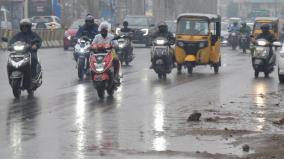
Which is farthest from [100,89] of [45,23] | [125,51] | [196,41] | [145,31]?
[45,23]

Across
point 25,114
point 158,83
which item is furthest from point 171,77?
point 25,114

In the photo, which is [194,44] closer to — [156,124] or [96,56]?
[96,56]

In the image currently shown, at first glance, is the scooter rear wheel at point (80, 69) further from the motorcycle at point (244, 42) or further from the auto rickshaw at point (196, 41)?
the motorcycle at point (244, 42)

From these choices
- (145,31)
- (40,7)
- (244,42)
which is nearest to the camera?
(244,42)

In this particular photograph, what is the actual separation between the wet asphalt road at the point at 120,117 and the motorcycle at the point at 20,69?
0.27 metres

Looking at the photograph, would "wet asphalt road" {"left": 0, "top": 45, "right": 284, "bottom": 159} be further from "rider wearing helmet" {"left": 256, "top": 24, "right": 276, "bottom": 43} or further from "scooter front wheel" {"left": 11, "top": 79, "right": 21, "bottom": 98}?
"rider wearing helmet" {"left": 256, "top": 24, "right": 276, "bottom": 43}

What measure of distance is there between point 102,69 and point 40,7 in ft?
179

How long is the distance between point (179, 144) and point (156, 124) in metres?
2.16

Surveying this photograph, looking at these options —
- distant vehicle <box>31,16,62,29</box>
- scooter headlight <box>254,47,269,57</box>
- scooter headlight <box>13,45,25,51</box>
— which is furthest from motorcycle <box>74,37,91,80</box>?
distant vehicle <box>31,16,62,29</box>

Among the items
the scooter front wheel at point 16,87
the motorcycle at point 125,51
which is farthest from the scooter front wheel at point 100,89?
the motorcycle at point 125,51

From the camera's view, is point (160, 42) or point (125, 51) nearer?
point (160, 42)

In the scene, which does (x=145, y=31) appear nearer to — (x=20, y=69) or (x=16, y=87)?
(x=20, y=69)

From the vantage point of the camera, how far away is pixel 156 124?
45.5 ft

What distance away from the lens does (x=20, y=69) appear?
18.2 m
